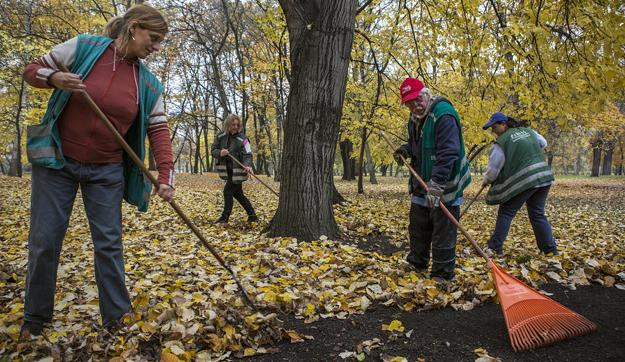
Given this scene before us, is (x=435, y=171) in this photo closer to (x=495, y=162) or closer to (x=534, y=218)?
(x=495, y=162)

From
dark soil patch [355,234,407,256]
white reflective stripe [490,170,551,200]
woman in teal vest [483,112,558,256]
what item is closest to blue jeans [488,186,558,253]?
woman in teal vest [483,112,558,256]

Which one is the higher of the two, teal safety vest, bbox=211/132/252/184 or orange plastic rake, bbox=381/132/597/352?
teal safety vest, bbox=211/132/252/184

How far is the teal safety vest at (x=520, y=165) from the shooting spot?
4785 millimetres

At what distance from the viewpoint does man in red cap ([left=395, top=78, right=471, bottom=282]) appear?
3.51 meters

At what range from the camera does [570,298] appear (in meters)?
3.40

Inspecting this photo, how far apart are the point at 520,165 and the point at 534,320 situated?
8.86 ft

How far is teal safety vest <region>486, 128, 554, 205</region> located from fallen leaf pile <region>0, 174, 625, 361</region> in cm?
81

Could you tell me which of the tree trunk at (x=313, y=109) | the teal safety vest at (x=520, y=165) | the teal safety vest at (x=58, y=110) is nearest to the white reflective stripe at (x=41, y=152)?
the teal safety vest at (x=58, y=110)

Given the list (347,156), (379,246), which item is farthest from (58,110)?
(347,156)

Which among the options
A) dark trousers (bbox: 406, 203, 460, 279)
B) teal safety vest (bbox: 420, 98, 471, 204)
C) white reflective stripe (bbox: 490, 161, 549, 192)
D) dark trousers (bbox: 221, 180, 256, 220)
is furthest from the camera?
dark trousers (bbox: 221, 180, 256, 220)

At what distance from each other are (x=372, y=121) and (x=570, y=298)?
7529 mm

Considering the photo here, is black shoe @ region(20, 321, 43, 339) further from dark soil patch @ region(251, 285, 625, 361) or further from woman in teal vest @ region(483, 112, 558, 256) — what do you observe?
woman in teal vest @ region(483, 112, 558, 256)

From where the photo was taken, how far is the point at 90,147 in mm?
2461

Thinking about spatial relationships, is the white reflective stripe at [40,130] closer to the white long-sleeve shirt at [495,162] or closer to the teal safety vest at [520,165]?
the white long-sleeve shirt at [495,162]
